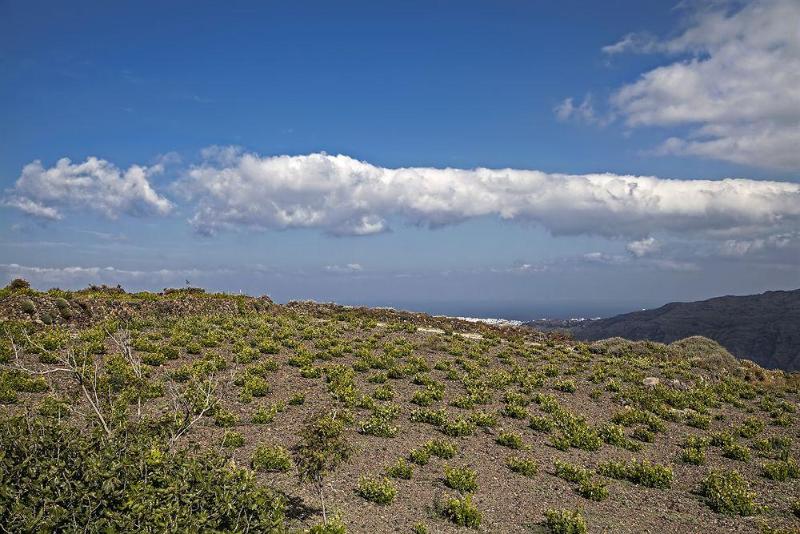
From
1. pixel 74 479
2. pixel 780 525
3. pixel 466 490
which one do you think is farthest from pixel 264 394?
pixel 780 525

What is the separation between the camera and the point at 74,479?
754 centimetres

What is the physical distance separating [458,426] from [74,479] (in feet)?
37.9

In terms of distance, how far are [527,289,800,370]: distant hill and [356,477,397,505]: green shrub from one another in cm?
8051

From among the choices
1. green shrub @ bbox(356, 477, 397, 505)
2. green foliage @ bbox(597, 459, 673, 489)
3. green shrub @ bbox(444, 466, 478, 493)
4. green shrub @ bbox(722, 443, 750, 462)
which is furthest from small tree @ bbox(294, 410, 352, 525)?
green shrub @ bbox(722, 443, 750, 462)

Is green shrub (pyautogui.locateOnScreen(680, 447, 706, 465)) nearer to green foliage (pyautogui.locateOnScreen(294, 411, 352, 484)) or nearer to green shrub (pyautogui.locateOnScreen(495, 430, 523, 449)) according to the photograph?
green shrub (pyautogui.locateOnScreen(495, 430, 523, 449))

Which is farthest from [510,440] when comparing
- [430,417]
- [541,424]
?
[430,417]

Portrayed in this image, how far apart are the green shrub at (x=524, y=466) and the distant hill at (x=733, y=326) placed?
76.6m

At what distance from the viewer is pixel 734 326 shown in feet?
382

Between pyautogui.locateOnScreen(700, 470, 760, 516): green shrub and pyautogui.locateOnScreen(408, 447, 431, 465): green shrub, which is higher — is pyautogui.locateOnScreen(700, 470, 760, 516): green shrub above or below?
below

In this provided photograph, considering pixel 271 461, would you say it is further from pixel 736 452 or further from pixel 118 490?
pixel 736 452

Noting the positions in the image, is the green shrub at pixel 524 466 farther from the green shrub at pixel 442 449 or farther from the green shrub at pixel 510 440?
the green shrub at pixel 442 449

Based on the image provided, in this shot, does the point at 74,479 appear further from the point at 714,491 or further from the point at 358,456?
the point at 714,491

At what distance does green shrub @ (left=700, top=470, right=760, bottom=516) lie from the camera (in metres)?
12.7

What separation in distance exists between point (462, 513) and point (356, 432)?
5.60 m
